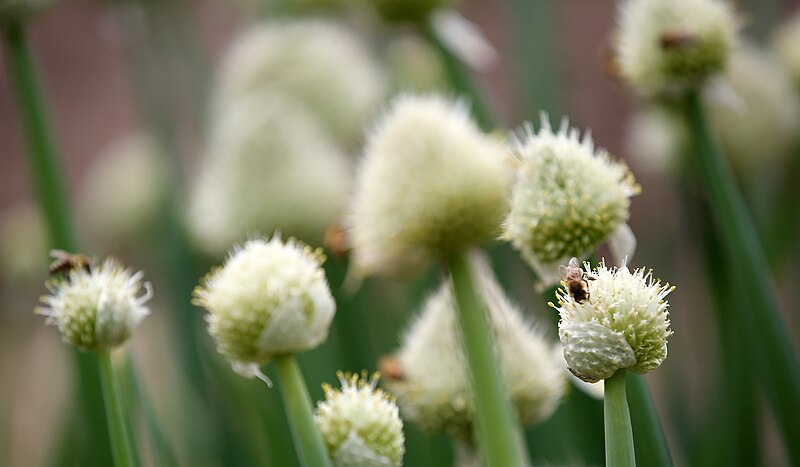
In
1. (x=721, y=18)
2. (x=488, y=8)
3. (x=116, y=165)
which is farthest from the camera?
(x=488, y=8)

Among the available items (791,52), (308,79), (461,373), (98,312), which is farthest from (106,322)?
(791,52)

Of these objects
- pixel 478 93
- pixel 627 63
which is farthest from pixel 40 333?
pixel 627 63

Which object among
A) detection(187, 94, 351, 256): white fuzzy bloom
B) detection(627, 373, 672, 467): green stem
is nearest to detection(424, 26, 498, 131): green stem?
detection(187, 94, 351, 256): white fuzzy bloom

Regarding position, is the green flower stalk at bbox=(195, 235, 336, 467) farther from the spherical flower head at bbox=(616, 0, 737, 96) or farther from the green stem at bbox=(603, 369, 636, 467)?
the spherical flower head at bbox=(616, 0, 737, 96)

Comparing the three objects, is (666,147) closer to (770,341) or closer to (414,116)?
(770,341)

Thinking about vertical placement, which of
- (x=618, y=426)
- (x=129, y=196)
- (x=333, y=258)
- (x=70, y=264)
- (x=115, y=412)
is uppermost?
(x=129, y=196)

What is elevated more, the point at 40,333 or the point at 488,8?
the point at 488,8

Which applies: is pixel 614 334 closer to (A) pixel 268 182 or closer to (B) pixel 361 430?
(B) pixel 361 430
